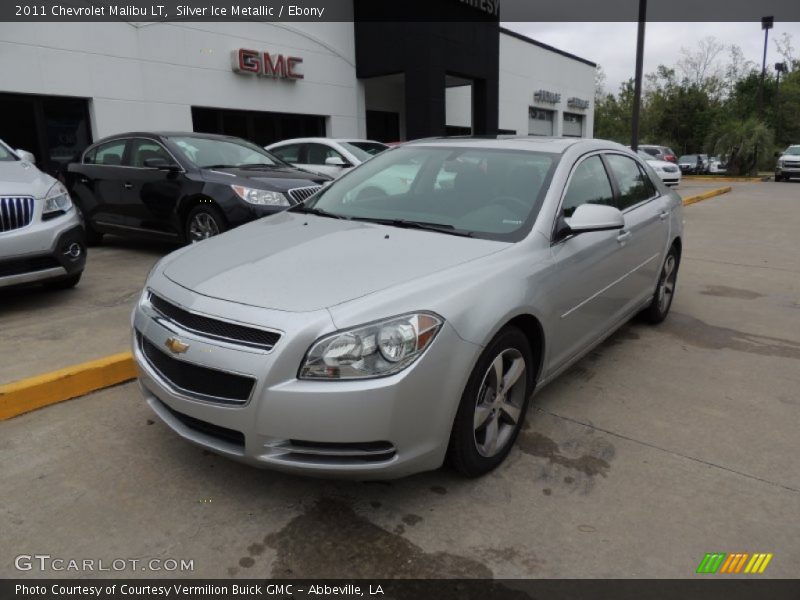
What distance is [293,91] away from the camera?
1596 cm

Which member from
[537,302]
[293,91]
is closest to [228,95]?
[293,91]

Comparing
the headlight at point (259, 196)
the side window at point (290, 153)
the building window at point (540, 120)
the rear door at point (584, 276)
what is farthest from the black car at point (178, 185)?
the building window at point (540, 120)

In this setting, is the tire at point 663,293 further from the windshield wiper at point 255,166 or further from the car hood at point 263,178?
the windshield wiper at point 255,166

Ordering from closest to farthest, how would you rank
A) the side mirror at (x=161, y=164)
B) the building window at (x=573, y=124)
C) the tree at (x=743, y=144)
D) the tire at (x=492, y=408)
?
the tire at (x=492, y=408), the side mirror at (x=161, y=164), the tree at (x=743, y=144), the building window at (x=573, y=124)

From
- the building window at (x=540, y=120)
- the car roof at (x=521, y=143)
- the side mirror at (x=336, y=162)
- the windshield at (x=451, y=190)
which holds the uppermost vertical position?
the building window at (x=540, y=120)

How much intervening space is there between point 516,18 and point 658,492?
64.5 ft

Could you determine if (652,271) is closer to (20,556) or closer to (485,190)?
(485,190)

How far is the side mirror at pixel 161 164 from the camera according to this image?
6992 millimetres

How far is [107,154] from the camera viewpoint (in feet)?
26.1

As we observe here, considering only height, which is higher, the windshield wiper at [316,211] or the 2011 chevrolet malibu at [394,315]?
the windshield wiper at [316,211]

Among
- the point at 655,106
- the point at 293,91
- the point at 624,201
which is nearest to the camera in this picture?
the point at 624,201

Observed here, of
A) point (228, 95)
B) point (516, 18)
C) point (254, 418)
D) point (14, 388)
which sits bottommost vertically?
point (14, 388)

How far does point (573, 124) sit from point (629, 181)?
95.2 feet

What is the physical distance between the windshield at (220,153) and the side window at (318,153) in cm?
206
